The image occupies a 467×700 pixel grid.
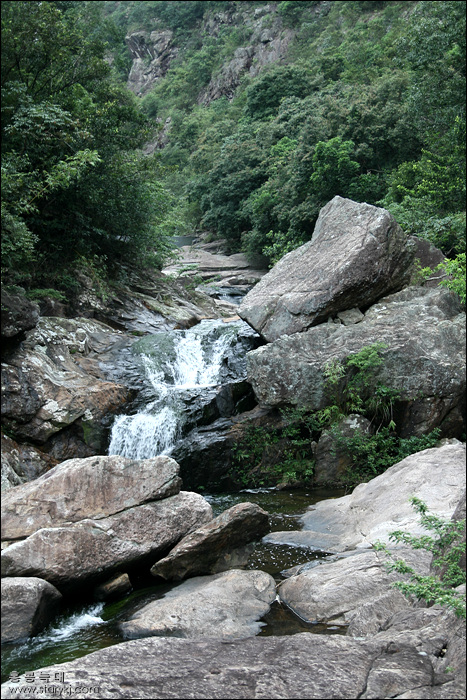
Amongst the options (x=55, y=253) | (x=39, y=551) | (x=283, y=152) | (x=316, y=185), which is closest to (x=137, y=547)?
(x=39, y=551)

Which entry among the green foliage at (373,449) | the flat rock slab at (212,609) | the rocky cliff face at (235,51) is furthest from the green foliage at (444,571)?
the rocky cliff face at (235,51)

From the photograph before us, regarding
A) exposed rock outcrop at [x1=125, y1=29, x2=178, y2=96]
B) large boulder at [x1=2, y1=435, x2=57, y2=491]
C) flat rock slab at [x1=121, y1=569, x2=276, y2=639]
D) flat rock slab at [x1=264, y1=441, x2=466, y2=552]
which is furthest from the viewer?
exposed rock outcrop at [x1=125, y1=29, x2=178, y2=96]

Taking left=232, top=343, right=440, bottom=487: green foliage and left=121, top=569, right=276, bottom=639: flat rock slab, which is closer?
left=121, top=569, right=276, bottom=639: flat rock slab

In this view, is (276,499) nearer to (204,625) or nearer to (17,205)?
(204,625)

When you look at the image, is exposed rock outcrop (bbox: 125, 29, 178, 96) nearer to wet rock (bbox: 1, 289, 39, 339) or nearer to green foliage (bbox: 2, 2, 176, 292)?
green foliage (bbox: 2, 2, 176, 292)

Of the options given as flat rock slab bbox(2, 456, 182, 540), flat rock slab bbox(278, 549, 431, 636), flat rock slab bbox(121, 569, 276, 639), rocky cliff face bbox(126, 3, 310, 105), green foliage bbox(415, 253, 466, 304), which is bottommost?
flat rock slab bbox(278, 549, 431, 636)

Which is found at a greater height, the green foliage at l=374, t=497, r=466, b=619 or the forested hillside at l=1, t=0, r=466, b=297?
the forested hillside at l=1, t=0, r=466, b=297

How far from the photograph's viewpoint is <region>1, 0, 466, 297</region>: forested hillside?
10570mm

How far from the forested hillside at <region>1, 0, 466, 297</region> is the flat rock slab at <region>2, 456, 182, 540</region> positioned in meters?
4.63

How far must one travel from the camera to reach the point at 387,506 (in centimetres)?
748

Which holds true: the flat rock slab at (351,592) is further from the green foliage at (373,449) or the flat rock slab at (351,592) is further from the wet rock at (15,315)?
the wet rock at (15,315)

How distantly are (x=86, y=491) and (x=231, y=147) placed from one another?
26.9 meters

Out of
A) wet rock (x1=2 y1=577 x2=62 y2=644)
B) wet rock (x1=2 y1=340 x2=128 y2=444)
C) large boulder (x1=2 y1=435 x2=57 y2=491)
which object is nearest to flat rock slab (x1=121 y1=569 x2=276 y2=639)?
wet rock (x1=2 y1=577 x2=62 y2=644)

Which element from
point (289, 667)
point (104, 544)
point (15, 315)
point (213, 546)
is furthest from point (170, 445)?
point (289, 667)
